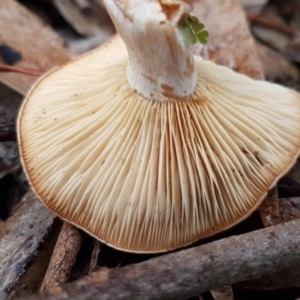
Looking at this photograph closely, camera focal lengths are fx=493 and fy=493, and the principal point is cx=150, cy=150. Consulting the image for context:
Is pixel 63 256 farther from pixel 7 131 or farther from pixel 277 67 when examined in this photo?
pixel 277 67

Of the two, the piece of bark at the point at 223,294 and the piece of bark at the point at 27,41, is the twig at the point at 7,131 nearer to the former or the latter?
the piece of bark at the point at 27,41

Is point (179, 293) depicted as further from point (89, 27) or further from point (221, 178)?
point (89, 27)

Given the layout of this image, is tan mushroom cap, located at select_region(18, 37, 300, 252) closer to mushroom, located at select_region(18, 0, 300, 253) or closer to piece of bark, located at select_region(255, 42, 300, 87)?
mushroom, located at select_region(18, 0, 300, 253)

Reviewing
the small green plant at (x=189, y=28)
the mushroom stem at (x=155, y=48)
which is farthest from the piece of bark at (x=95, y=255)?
the small green plant at (x=189, y=28)

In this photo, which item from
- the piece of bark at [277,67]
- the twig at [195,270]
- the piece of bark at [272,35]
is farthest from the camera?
the piece of bark at [272,35]

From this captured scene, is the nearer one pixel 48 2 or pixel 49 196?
pixel 49 196

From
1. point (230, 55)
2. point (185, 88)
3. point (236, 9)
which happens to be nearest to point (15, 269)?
point (185, 88)
